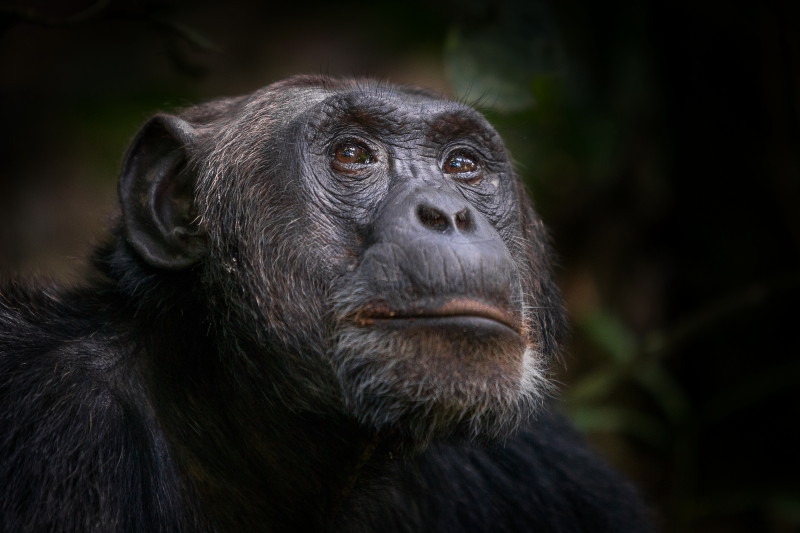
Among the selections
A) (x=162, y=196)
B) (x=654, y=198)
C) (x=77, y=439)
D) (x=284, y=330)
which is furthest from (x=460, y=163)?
(x=654, y=198)

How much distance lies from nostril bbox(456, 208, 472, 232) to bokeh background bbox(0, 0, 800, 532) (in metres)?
2.09

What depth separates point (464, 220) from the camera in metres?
3.81

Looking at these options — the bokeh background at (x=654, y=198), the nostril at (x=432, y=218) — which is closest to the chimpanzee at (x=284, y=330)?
the nostril at (x=432, y=218)

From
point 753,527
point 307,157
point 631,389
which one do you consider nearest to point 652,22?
point 631,389

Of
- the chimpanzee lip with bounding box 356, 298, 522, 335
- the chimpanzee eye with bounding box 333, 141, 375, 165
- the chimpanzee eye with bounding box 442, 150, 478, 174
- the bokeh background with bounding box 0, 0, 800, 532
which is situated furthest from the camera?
the bokeh background with bounding box 0, 0, 800, 532

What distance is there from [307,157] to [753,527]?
638cm

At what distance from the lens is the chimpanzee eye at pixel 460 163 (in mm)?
4484

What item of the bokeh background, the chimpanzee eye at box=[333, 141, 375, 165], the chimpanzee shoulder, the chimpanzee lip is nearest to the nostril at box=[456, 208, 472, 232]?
the chimpanzee lip

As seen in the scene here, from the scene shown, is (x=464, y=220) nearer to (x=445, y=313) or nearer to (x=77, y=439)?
(x=445, y=313)

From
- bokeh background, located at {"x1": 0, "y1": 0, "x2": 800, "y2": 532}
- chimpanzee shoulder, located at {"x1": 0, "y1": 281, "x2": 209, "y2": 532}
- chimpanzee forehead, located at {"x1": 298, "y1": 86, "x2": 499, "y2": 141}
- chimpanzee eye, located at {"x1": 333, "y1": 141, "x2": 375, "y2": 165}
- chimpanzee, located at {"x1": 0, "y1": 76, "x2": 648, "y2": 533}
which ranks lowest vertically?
chimpanzee shoulder, located at {"x1": 0, "y1": 281, "x2": 209, "y2": 532}

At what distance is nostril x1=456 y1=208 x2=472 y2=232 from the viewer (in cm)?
379

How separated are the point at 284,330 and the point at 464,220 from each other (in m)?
0.95

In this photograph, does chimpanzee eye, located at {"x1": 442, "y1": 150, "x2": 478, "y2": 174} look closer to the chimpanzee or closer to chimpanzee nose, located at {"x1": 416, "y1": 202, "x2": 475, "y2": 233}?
the chimpanzee

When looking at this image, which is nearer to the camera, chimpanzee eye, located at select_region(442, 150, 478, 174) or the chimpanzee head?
the chimpanzee head
